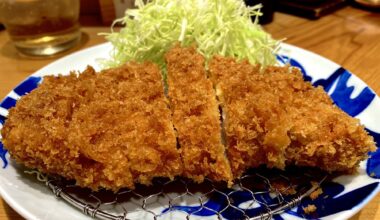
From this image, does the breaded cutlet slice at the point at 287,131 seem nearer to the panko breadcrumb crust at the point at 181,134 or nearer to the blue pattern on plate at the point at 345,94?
the panko breadcrumb crust at the point at 181,134

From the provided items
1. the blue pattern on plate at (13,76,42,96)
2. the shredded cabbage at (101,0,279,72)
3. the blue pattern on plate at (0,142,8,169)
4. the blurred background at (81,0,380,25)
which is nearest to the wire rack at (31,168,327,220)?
the blue pattern on plate at (0,142,8,169)

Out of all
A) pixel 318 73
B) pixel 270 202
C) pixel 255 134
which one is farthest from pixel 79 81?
pixel 318 73

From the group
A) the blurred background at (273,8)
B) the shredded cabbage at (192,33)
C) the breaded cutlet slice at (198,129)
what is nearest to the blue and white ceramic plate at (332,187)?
the breaded cutlet slice at (198,129)

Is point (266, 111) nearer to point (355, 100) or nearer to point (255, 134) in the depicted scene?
point (255, 134)

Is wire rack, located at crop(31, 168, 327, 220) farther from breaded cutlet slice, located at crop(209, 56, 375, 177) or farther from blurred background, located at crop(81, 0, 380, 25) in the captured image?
blurred background, located at crop(81, 0, 380, 25)

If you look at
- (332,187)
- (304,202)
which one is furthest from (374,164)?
(304,202)

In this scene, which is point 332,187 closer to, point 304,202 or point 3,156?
point 304,202
